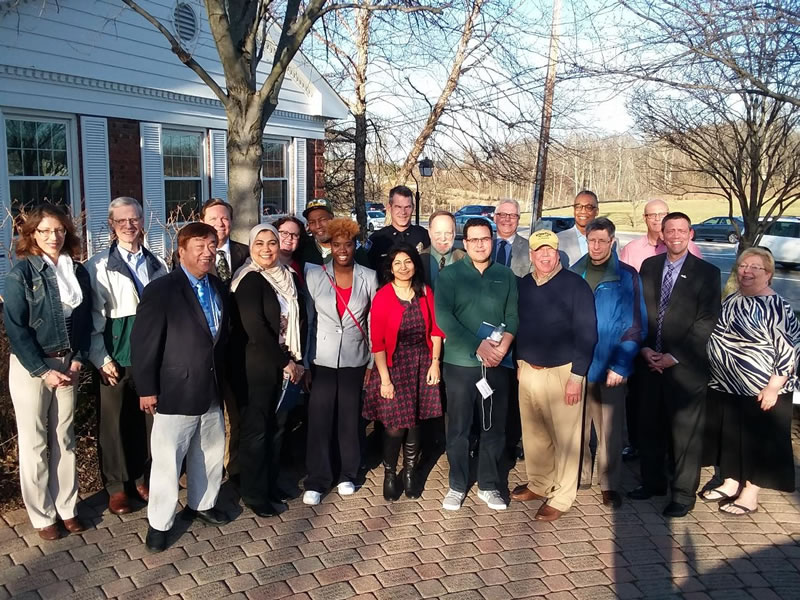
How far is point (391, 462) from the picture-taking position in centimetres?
463

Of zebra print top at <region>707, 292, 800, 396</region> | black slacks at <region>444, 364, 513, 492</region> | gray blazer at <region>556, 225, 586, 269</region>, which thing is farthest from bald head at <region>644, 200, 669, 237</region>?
black slacks at <region>444, 364, 513, 492</region>

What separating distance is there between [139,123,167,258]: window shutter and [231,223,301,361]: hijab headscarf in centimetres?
718

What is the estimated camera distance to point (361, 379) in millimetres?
4605

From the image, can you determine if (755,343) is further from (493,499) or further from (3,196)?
(3,196)

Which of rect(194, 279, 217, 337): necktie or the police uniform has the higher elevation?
the police uniform

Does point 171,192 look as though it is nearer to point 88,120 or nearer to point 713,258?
point 88,120

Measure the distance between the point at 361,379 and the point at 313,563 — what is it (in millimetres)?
1269

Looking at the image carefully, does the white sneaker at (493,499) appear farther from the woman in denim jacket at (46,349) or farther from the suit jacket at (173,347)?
the woman in denim jacket at (46,349)

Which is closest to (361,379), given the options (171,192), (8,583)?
(8,583)

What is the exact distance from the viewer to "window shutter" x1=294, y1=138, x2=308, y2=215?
14375mm

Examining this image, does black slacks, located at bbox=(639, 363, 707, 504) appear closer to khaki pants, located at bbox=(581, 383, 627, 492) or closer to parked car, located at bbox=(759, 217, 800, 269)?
khaki pants, located at bbox=(581, 383, 627, 492)

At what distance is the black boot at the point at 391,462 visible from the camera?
4.61 m

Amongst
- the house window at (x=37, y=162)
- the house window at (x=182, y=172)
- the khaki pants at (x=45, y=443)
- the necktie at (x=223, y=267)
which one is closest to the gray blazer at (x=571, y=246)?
the necktie at (x=223, y=267)

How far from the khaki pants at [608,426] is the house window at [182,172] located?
8442 mm
